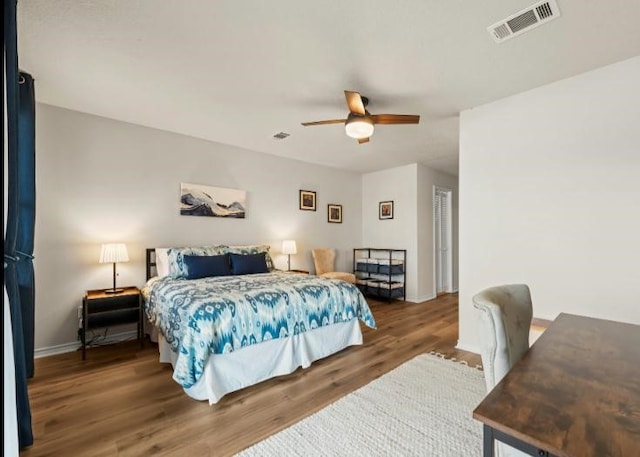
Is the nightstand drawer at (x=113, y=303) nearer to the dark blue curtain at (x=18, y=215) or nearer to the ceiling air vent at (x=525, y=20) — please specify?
the dark blue curtain at (x=18, y=215)

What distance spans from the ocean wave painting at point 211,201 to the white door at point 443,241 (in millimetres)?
3852

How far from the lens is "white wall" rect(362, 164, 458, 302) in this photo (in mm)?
5418

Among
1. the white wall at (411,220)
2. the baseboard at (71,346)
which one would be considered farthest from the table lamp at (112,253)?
the white wall at (411,220)

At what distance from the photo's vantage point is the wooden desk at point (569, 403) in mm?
672

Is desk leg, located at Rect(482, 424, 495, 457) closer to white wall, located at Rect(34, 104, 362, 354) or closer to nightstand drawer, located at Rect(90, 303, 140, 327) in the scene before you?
nightstand drawer, located at Rect(90, 303, 140, 327)

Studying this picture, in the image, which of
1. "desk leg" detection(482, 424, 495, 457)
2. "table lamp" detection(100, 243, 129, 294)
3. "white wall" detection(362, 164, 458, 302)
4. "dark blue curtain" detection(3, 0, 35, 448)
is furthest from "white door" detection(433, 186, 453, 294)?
"dark blue curtain" detection(3, 0, 35, 448)

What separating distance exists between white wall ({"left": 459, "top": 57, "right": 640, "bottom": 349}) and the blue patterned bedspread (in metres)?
1.48

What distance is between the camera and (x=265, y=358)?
2531 mm

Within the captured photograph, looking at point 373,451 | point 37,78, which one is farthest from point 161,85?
point 373,451

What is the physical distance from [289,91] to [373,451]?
282cm

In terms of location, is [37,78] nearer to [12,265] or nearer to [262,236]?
[12,265]

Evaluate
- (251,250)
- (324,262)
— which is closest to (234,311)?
(251,250)

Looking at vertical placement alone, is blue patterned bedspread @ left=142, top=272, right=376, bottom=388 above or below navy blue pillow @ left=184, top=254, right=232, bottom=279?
below

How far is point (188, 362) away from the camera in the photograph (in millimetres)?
2125
